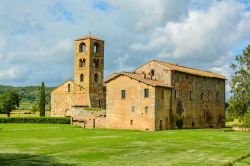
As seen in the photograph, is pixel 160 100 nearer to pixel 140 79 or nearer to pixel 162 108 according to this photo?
pixel 162 108

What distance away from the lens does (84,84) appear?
3351 inches

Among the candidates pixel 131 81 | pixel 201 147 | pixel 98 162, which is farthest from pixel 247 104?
pixel 98 162

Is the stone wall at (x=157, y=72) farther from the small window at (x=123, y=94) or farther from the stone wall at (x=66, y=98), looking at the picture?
the stone wall at (x=66, y=98)

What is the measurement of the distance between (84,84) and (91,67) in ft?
12.9

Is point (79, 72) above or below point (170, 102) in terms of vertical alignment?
above

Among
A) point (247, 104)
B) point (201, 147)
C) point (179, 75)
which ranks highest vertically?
point (179, 75)

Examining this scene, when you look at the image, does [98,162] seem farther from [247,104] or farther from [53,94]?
[53,94]

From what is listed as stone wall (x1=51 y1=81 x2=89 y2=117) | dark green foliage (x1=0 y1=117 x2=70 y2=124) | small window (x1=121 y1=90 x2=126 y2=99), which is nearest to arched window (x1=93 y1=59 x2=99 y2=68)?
stone wall (x1=51 y1=81 x2=89 y2=117)

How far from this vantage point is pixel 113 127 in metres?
63.4

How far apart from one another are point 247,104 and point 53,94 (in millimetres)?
42415

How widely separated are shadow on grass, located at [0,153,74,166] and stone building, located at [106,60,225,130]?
106 ft

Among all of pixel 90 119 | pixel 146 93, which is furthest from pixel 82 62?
pixel 146 93

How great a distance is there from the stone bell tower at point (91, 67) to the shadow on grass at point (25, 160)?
184 feet

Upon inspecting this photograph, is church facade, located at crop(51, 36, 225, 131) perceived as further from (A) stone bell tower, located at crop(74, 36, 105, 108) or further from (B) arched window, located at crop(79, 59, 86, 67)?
(B) arched window, located at crop(79, 59, 86, 67)
